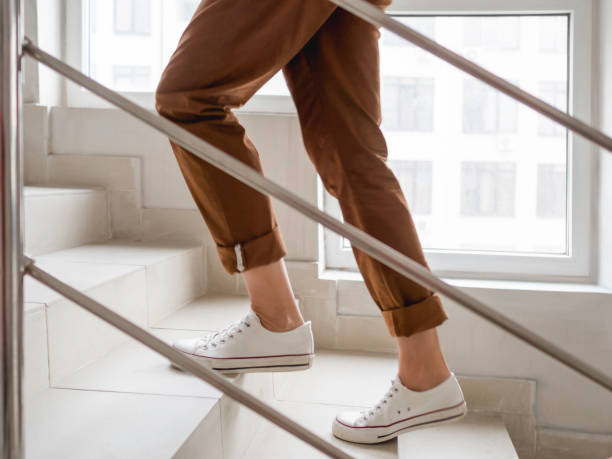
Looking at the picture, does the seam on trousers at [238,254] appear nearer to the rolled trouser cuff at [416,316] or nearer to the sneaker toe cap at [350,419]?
the rolled trouser cuff at [416,316]

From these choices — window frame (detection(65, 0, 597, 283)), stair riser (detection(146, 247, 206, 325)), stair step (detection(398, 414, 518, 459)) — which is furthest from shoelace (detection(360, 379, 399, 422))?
window frame (detection(65, 0, 597, 283))

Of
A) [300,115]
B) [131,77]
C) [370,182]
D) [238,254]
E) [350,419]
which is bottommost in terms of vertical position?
[350,419]

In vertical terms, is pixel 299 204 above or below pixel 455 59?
below

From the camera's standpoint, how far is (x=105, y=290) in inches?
50.4

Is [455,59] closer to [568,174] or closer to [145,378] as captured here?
[145,378]

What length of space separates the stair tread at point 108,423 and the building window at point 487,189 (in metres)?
1.16

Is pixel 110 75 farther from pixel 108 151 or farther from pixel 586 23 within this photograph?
pixel 586 23

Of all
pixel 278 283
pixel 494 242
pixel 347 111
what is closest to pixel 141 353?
pixel 278 283

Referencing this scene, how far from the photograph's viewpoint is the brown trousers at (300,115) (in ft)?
2.92

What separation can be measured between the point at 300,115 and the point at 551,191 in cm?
112

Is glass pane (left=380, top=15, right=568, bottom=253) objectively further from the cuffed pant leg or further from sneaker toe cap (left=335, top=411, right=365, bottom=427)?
the cuffed pant leg

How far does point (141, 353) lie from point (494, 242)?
1160 millimetres

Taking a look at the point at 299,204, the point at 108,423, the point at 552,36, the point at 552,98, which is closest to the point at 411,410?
the point at 108,423

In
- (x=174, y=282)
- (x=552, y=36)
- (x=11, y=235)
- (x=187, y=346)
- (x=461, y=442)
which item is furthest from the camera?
(x=552, y=36)
